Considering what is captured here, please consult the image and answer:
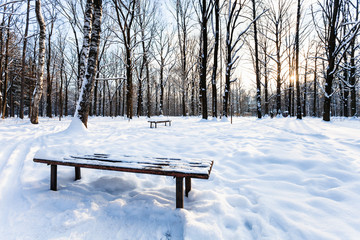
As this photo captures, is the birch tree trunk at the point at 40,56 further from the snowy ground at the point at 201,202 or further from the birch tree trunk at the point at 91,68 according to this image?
the snowy ground at the point at 201,202

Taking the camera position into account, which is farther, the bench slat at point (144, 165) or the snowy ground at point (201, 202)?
the bench slat at point (144, 165)

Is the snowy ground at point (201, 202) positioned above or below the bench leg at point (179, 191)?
below

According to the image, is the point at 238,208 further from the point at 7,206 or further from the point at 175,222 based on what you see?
the point at 7,206

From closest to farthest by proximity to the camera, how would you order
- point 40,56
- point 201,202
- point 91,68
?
point 201,202 → point 91,68 → point 40,56

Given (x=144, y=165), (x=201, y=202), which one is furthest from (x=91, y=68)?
(x=201, y=202)

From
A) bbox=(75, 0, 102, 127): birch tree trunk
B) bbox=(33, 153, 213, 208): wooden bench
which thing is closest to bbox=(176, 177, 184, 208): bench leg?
bbox=(33, 153, 213, 208): wooden bench

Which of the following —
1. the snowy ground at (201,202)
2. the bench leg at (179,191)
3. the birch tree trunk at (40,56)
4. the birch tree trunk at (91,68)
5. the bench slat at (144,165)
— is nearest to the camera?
the snowy ground at (201,202)

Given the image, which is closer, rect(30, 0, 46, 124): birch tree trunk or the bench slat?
the bench slat

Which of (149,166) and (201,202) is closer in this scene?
(149,166)

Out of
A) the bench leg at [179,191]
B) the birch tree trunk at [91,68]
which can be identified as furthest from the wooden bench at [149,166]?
the birch tree trunk at [91,68]

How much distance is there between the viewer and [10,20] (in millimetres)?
14164

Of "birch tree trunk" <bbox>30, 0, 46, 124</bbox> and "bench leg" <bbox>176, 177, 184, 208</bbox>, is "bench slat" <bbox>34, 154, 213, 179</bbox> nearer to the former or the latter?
"bench leg" <bbox>176, 177, 184, 208</bbox>

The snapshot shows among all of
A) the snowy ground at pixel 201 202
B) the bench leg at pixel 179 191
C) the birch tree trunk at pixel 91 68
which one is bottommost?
the snowy ground at pixel 201 202

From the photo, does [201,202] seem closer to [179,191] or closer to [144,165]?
[179,191]
